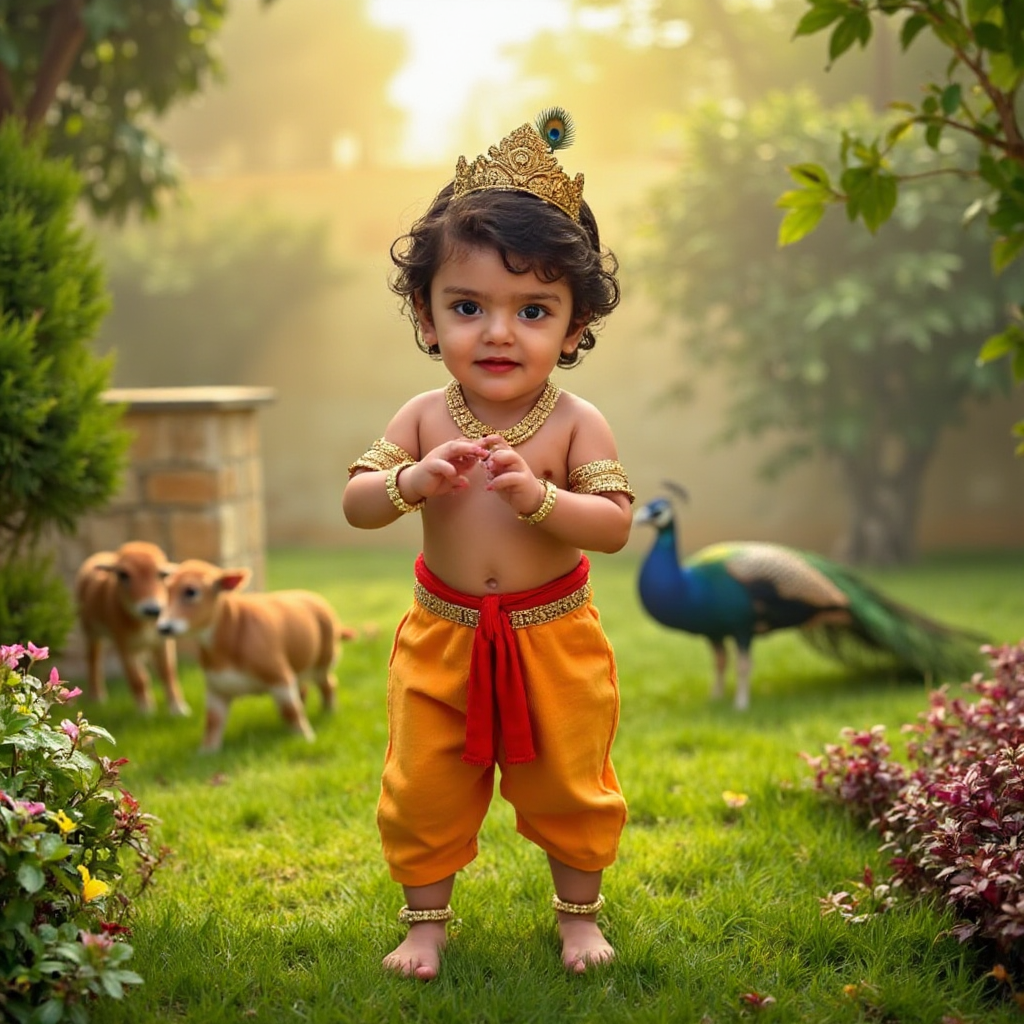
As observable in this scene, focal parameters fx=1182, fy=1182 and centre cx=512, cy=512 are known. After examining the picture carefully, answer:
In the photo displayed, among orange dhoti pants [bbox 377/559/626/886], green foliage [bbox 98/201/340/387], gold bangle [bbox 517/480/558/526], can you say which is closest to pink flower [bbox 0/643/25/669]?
orange dhoti pants [bbox 377/559/626/886]

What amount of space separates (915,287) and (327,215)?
22.7 feet

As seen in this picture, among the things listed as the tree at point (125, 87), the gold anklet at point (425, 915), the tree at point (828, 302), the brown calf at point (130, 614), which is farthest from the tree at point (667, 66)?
the gold anklet at point (425, 915)

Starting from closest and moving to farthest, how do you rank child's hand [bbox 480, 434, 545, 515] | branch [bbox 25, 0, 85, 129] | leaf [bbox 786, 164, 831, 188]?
child's hand [bbox 480, 434, 545, 515] < leaf [bbox 786, 164, 831, 188] < branch [bbox 25, 0, 85, 129]

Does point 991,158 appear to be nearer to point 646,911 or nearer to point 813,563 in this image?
point 646,911

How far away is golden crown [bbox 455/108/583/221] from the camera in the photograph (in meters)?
2.53

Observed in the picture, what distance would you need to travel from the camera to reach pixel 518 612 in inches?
101

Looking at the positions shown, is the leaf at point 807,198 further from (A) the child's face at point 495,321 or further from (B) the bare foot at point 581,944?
(B) the bare foot at point 581,944

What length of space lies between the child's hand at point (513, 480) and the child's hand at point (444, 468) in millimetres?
31

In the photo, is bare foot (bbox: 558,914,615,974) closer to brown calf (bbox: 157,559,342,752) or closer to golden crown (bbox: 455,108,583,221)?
golden crown (bbox: 455,108,583,221)

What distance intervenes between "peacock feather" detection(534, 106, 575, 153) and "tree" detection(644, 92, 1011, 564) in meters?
8.07

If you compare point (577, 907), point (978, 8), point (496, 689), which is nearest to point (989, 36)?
point (978, 8)

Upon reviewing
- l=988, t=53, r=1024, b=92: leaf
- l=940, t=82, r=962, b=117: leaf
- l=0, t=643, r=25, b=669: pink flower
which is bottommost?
l=0, t=643, r=25, b=669: pink flower

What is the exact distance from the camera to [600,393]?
13.8m

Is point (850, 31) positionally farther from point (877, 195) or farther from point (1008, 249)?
point (1008, 249)
